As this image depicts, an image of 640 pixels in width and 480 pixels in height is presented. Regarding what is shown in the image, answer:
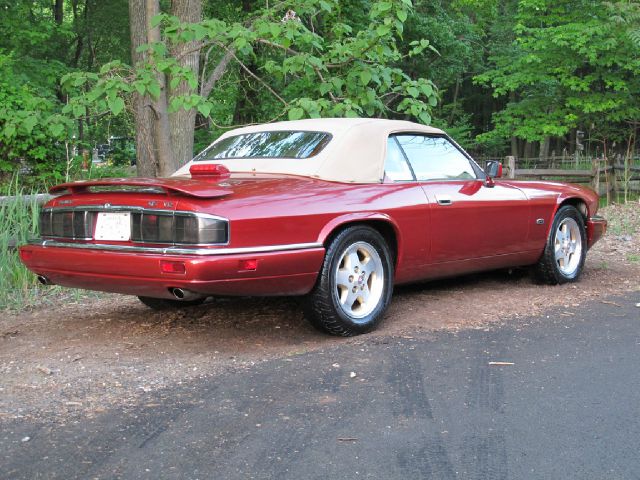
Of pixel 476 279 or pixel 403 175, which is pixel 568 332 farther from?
pixel 476 279

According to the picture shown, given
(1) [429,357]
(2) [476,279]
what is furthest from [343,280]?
(2) [476,279]

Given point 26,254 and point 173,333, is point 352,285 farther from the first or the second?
point 26,254

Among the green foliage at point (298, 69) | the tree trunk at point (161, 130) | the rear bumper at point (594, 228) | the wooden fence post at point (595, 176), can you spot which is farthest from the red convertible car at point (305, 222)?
the wooden fence post at point (595, 176)

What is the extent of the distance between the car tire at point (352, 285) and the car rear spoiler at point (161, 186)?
0.81 m

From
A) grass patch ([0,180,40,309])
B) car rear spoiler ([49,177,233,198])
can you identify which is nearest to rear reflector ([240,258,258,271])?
car rear spoiler ([49,177,233,198])

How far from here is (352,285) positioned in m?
4.84

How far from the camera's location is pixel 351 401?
11.7 ft

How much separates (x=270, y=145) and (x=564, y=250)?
2.97 meters

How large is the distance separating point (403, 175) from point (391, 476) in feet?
9.76

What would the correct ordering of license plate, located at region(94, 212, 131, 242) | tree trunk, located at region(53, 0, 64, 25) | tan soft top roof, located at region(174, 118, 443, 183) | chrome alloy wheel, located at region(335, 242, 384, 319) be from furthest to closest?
tree trunk, located at region(53, 0, 64, 25), tan soft top roof, located at region(174, 118, 443, 183), chrome alloy wheel, located at region(335, 242, 384, 319), license plate, located at region(94, 212, 131, 242)

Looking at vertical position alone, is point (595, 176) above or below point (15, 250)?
above

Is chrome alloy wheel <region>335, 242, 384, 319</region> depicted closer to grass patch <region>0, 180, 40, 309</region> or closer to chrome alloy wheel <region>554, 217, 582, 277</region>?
chrome alloy wheel <region>554, 217, 582, 277</region>

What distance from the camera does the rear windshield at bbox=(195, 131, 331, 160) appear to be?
17.1 ft

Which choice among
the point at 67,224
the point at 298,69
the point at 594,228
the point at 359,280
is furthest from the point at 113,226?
the point at 594,228
